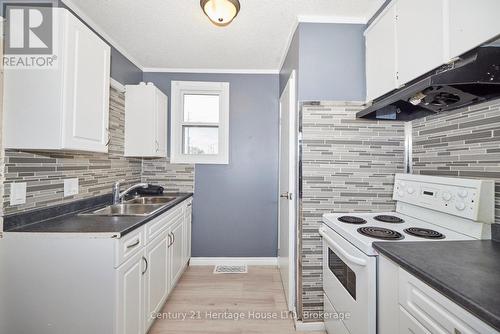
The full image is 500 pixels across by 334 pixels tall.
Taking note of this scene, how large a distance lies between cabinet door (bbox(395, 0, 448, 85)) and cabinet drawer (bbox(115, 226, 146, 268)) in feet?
6.24

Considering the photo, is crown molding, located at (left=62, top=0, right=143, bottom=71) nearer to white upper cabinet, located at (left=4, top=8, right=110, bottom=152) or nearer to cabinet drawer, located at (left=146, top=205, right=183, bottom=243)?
white upper cabinet, located at (left=4, top=8, right=110, bottom=152)

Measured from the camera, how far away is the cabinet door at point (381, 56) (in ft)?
4.83

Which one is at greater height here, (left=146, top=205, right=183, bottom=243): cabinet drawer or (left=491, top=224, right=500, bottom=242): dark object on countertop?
(left=491, top=224, right=500, bottom=242): dark object on countertop

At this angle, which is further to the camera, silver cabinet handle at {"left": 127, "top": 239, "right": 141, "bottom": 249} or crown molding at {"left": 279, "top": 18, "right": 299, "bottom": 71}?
crown molding at {"left": 279, "top": 18, "right": 299, "bottom": 71}

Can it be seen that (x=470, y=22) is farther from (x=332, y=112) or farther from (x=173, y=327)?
(x=173, y=327)

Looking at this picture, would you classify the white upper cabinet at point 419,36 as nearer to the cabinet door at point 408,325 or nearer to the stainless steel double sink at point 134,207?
the cabinet door at point 408,325

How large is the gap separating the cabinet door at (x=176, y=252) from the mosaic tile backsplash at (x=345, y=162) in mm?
1172

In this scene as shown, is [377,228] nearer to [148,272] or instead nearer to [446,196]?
[446,196]

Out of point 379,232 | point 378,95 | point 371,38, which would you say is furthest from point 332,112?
point 379,232

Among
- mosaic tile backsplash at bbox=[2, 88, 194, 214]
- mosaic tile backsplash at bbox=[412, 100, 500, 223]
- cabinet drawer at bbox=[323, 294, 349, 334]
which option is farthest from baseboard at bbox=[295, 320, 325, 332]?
mosaic tile backsplash at bbox=[2, 88, 194, 214]

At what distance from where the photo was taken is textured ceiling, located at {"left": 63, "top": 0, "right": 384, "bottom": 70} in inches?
66.2

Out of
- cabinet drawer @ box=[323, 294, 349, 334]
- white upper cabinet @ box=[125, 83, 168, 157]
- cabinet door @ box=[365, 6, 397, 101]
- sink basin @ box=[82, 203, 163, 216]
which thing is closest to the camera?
cabinet drawer @ box=[323, 294, 349, 334]

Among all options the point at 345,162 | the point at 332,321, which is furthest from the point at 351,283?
the point at 345,162

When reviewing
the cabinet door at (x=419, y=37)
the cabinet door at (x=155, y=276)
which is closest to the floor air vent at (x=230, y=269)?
the cabinet door at (x=155, y=276)
